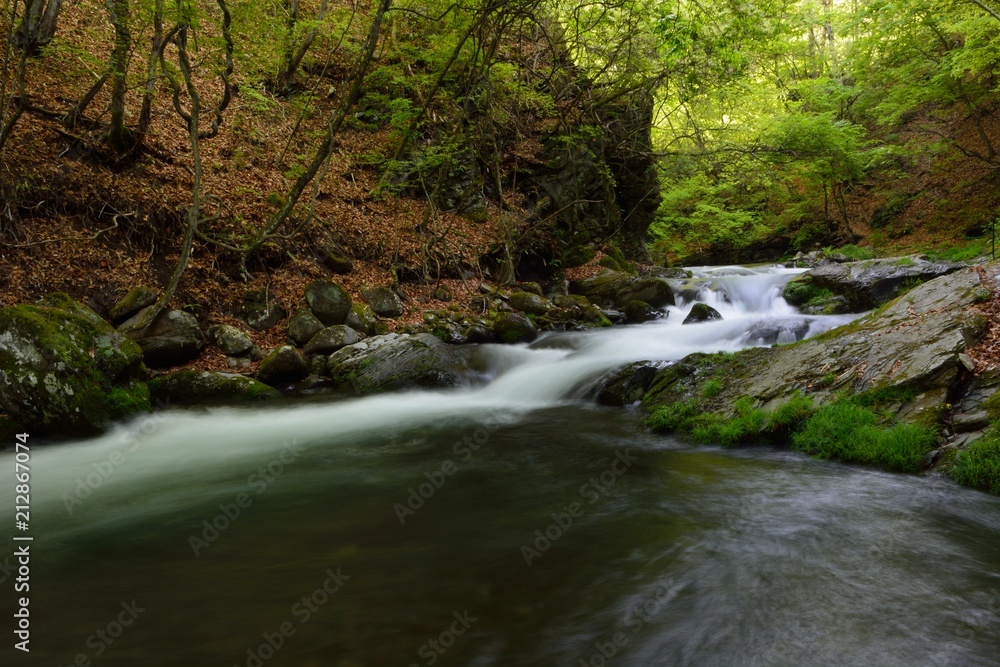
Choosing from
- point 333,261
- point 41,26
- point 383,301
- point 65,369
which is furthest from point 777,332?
point 41,26

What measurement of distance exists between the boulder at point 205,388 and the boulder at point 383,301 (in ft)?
10.3

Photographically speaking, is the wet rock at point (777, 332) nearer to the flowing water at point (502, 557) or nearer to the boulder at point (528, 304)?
the flowing water at point (502, 557)

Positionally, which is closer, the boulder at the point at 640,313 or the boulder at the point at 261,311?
the boulder at the point at 261,311

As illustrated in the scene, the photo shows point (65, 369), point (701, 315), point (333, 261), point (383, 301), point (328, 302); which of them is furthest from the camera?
point (701, 315)

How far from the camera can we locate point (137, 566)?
122 inches

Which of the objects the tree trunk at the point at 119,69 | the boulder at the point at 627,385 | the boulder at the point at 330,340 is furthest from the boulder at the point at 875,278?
the tree trunk at the point at 119,69

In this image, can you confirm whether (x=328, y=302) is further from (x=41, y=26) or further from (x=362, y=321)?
(x=41, y=26)

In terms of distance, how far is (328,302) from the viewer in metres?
9.85

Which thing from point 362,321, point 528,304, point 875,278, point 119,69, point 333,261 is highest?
point 119,69

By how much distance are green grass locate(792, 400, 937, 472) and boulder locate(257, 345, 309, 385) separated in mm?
7317

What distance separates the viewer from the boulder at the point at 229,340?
28.6ft

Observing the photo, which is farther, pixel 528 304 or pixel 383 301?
pixel 528 304

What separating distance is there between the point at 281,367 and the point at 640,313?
880 cm

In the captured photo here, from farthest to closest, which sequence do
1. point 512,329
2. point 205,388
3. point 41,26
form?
point 512,329
point 41,26
point 205,388
